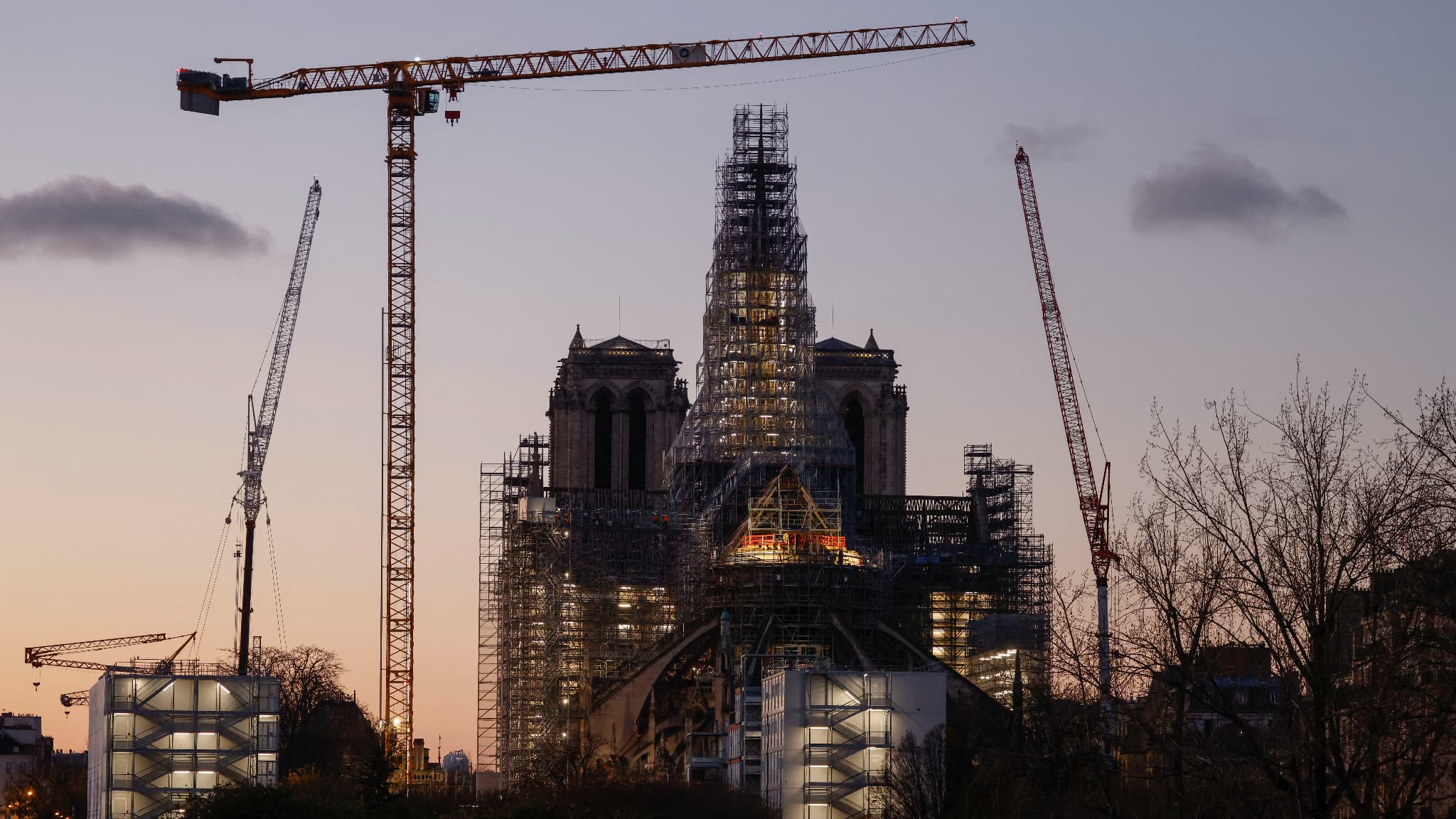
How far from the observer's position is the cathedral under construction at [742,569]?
126875mm

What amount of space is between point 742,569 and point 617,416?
5607cm

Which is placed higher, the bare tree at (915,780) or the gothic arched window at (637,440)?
the gothic arched window at (637,440)

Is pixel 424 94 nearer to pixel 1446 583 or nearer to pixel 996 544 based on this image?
pixel 996 544

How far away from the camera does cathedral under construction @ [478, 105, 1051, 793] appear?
127 m

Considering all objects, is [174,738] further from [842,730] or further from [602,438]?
[602,438]

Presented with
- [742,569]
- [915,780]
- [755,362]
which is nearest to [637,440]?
[755,362]

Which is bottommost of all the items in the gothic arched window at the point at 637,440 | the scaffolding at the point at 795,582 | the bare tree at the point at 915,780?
the bare tree at the point at 915,780

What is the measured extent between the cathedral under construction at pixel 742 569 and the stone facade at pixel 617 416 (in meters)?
4.96

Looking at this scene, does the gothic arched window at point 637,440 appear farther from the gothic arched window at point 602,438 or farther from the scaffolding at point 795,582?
the scaffolding at point 795,582

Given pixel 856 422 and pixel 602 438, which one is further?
pixel 856 422

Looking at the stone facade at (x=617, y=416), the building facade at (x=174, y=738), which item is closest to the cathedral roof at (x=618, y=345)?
the stone facade at (x=617, y=416)

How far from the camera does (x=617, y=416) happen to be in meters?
184

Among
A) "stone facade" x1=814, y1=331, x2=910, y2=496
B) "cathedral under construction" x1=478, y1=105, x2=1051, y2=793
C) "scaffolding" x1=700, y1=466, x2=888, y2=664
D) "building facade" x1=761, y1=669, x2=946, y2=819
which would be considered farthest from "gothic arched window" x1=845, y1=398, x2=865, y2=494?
"building facade" x1=761, y1=669, x2=946, y2=819

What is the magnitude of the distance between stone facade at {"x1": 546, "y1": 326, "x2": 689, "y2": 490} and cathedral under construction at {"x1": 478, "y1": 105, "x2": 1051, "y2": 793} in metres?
4.96
